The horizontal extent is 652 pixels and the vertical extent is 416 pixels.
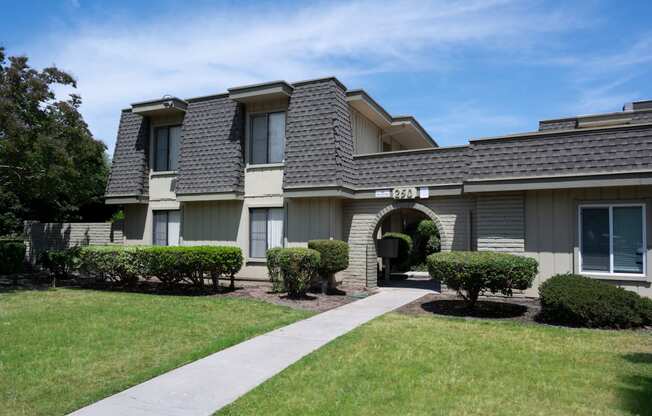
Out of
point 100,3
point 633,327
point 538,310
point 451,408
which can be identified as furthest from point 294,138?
point 451,408

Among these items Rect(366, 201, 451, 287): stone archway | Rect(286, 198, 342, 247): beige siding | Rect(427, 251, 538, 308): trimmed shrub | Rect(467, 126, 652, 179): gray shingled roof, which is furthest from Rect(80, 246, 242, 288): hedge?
Rect(467, 126, 652, 179): gray shingled roof

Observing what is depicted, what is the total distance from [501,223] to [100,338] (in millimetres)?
9752

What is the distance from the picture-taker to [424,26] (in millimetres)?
12336

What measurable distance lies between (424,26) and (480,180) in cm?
422

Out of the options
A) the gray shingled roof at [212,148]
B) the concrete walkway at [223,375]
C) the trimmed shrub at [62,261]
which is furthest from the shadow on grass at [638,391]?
the trimmed shrub at [62,261]

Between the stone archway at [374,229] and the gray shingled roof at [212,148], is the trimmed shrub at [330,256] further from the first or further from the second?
the gray shingled roof at [212,148]

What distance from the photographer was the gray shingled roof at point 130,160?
58.5 ft

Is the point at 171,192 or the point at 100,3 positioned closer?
the point at 100,3

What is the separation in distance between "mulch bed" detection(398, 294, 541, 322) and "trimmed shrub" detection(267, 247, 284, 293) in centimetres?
344

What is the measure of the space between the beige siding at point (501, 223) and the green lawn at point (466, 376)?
3888 millimetres

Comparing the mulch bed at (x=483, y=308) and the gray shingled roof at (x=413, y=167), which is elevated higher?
the gray shingled roof at (x=413, y=167)

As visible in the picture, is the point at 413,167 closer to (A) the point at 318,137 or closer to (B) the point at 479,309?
(A) the point at 318,137

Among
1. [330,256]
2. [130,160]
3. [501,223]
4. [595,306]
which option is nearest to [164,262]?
[330,256]

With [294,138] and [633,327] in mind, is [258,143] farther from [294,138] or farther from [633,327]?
[633,327]
